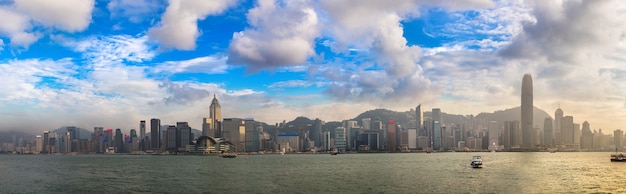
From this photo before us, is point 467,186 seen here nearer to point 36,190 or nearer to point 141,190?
point 141,190

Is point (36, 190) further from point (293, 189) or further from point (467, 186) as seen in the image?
point (467, 186)

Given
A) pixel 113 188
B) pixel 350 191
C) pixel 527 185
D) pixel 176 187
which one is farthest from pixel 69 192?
pixel 527 185

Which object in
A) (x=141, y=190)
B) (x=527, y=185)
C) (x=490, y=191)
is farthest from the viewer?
(x=527, y=185)

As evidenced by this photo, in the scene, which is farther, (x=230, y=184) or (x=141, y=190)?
(x=230, y=184)

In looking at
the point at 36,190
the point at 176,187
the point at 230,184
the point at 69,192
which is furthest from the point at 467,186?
the point at 36,190

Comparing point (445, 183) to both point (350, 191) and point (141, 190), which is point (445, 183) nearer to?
point (350, 191)

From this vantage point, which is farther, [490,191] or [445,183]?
[445,183]

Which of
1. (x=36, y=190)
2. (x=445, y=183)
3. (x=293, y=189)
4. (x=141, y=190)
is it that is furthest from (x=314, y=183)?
(x=36, y=190)

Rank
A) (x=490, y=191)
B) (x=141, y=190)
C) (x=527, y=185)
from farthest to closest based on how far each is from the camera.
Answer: (x=527, y=185), (x=141, y=190), (x=490, y=191)
